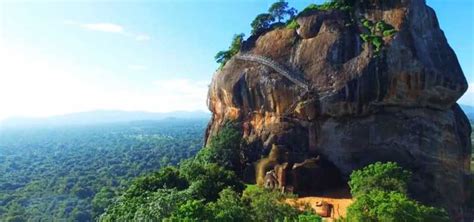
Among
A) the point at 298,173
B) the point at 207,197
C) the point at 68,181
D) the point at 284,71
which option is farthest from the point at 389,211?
the point at 68,181

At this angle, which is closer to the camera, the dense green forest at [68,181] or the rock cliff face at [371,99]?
the rock cliff face at [371,99]

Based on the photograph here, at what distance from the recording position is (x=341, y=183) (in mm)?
25688

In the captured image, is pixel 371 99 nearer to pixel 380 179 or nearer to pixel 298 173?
pixel 298 173

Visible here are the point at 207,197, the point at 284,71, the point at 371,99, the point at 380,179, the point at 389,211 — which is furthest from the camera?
the point at 284,71

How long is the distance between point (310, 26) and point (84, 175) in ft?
216

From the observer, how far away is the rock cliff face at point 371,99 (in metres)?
24.7

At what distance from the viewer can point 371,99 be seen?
25203 millimetres

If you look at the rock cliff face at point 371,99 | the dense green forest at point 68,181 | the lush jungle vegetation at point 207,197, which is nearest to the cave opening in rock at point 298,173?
the rock cliff face at point 371,99

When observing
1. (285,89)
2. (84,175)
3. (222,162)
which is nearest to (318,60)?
(285,89)

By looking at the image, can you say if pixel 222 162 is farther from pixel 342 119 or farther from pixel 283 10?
pixel 283 10

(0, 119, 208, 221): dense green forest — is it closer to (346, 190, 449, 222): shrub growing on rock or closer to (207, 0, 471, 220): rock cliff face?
(207, 0, 471, 220): rock cliff face

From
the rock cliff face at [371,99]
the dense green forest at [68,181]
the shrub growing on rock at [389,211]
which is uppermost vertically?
the rock cliff face at [371,99]

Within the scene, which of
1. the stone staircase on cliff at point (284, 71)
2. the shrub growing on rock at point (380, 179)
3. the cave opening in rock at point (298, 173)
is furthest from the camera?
the stone staircase on cliff at point (284, 71)

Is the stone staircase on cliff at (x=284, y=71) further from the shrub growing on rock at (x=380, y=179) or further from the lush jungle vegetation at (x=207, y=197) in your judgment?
the shrub growing on rock at (x=380, y=179)
